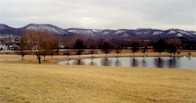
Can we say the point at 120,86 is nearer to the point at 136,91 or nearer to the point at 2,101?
Result: the point at 136,91

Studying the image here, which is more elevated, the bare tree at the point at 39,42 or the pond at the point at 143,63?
the bare tree at the point at 39,42

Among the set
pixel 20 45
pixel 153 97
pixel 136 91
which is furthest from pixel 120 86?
pixel 20 45

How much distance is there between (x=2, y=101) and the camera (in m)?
15.6

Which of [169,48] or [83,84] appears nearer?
[83,84]

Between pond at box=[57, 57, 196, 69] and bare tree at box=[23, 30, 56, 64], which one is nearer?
pond at box=[57, 57, 196, 69]

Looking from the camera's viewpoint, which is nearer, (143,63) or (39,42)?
(39,42)

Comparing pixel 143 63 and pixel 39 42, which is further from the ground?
pixel 39 42

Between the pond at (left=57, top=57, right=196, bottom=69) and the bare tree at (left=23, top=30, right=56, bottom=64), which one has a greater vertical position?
the bare tree at (left=23, top=30, right=56, bottom=64)

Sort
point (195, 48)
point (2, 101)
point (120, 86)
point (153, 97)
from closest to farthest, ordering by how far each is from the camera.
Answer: point (2, 101) < point (153, 97) < point (120, 86) < point (195, 48)

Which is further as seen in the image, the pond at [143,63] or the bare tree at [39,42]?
the bare tree at [39,42]

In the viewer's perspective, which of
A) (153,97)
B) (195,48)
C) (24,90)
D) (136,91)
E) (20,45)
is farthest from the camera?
(195,48)

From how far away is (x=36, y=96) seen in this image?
57.5 ft

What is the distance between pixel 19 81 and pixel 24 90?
323cm

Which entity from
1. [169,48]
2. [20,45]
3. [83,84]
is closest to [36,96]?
[83,84]
